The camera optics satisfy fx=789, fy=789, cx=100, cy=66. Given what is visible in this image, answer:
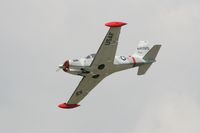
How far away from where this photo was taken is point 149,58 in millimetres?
77875

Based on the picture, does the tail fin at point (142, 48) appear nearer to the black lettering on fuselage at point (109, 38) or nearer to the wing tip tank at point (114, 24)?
the black lettering on fuselage at point (109, 38)

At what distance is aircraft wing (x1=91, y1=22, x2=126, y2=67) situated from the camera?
68938 mm

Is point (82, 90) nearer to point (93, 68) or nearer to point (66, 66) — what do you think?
point (93, 68)

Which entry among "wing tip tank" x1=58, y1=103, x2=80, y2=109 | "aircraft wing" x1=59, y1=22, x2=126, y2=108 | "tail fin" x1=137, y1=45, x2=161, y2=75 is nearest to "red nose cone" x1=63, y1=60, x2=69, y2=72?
"aircraft wing" x1=59, y1=22, x2=126, y2=108

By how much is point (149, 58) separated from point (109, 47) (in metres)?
7.76

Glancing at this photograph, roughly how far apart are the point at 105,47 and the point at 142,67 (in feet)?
26.5

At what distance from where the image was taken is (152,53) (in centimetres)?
7744

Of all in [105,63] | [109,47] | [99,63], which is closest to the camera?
[109,47]

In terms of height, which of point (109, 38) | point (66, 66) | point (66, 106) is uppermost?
point (109, 38)

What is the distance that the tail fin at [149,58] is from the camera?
77062 millimetres

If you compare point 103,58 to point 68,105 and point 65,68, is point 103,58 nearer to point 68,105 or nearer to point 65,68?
point 65,68

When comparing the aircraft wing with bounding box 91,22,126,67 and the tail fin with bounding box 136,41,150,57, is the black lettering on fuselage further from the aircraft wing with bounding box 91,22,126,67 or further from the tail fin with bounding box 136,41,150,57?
the tail fin with bounding box 136,41,150,57

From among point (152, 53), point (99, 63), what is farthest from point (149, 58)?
point (99, 63)

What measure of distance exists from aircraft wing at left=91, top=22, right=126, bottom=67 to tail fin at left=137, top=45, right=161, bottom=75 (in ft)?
18.7
